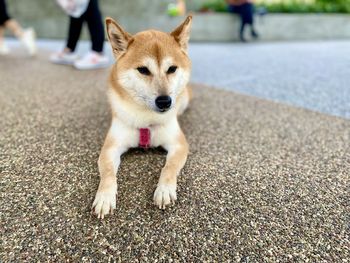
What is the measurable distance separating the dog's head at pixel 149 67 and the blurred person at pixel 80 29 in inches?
71.2

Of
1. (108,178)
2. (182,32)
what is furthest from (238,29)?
(108,178)

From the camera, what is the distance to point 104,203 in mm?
985

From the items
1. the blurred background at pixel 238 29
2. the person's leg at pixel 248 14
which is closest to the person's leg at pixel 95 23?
the blurred background at pixel 238 29

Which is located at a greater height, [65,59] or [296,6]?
[296,6]

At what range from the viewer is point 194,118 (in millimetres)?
1877

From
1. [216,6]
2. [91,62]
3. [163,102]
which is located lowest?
[91,62]

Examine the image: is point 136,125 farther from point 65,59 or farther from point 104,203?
point 65,59

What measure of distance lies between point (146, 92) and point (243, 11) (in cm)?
456

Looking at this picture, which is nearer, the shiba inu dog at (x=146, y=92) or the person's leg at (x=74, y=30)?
the shiba inu dog at (x=146, y=92)

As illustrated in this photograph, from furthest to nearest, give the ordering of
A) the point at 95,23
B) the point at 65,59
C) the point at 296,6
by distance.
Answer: the point at 296,6 → the point at 65,59 → the point at 95,23

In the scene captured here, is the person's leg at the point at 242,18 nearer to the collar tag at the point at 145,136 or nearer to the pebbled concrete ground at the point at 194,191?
the pebbled concrete ground at the point at 194,191

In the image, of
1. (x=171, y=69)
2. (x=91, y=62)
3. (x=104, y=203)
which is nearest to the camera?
(x=104, y=203)

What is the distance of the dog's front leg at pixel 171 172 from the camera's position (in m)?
1.03

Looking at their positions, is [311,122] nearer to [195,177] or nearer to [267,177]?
[267,177]
